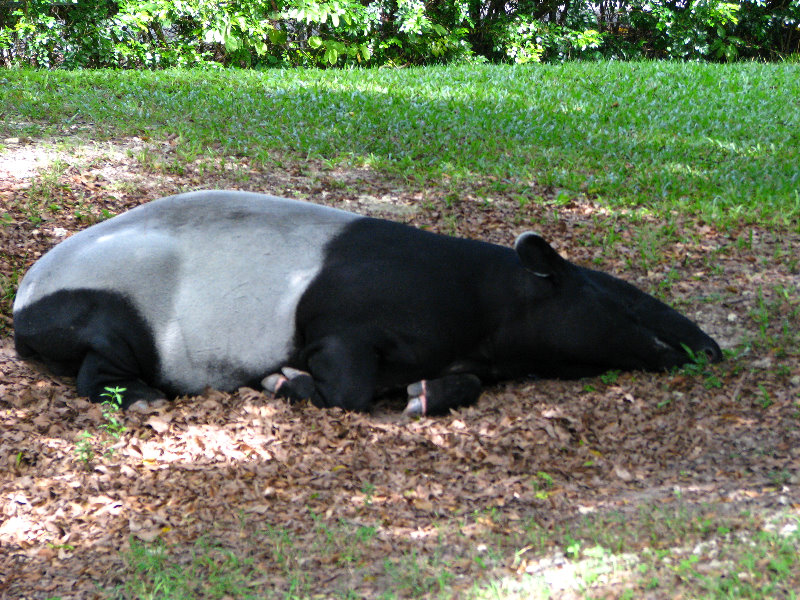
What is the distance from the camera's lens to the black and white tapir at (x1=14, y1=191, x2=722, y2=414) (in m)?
4.81

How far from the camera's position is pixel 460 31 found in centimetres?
1683

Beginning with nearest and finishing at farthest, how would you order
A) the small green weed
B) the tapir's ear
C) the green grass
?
the small green weed → the tapir's ear → the green grass

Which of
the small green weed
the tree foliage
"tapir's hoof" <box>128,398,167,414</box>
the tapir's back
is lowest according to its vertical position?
"tapir's hoof" <box>128,398,167,414</box>

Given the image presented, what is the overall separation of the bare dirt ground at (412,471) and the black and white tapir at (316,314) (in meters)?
0.17

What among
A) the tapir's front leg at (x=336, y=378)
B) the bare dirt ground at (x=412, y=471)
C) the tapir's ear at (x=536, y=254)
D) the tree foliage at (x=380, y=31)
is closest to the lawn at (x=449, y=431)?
the bare dirt ground at (x=412, y=471)

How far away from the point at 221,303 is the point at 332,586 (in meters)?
2.23

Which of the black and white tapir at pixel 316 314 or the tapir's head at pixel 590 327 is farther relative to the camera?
the tapir's head at pixel 590 327

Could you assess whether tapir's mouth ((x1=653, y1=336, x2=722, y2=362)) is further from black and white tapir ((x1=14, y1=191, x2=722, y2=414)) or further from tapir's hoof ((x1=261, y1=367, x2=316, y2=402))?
tapir's hoof ((x1=261, y1=367, x2=316, y2=402))

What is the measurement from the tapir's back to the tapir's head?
116cm

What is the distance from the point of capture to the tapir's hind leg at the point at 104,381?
484 cm

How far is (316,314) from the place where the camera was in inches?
189

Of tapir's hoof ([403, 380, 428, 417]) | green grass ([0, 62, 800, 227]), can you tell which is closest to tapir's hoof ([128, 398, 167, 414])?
tapir's hoof ([403, 380, 428, 417])

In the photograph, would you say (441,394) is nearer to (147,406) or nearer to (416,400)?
(416,400)

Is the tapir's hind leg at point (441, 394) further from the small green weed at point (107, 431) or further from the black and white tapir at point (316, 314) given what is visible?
the small green weed at point (107, 431)
